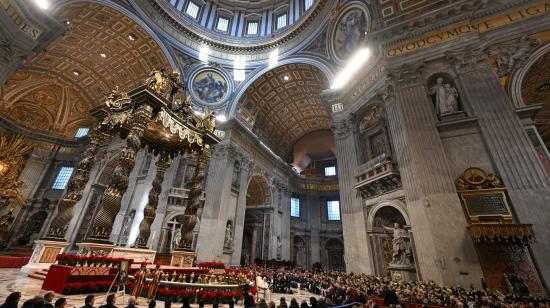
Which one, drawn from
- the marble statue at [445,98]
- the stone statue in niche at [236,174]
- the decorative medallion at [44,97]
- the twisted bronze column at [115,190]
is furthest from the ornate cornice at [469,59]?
the decorative medallion at [44,97]

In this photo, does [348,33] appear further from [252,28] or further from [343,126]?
[252,28]

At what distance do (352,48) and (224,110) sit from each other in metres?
9.52

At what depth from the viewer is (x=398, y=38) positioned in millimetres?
10102

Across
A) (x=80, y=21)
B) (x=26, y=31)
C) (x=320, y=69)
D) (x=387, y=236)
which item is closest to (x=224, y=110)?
(x=320, y=69)

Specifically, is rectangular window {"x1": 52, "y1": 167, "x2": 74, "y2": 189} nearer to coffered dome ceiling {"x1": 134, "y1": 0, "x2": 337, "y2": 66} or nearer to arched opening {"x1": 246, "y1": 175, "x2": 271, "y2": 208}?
coffered dome ceiling {"x1": 134, "y1": 0, "x2": 337, "y2": 66}

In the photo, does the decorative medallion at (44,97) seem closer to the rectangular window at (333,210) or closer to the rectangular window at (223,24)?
the rectangular window at (223,24)

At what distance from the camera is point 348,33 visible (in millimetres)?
13320

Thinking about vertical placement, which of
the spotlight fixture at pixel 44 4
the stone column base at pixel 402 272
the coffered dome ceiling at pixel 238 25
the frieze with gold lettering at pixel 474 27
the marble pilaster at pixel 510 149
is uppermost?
the coffered dome ceiling at pixel 238 25

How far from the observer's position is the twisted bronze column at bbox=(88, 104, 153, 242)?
5867 mm

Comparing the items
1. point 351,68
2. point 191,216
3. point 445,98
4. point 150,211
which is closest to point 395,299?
point 191,216

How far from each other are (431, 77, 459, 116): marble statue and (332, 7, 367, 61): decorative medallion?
16.4 feet

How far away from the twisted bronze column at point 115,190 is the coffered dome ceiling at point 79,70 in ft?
33.3

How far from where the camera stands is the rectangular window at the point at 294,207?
22562 millimetres

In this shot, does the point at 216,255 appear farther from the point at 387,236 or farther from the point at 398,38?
the point at 398,38
